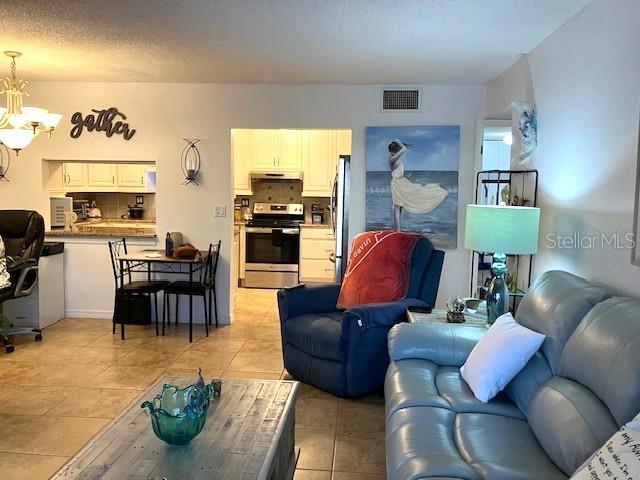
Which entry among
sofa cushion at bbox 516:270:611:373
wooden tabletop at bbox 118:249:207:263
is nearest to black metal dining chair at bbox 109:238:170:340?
wooden tabletop at bbox 118:249:207:263

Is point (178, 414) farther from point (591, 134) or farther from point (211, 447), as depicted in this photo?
point (591, 134)

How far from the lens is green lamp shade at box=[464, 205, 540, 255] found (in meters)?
2.78

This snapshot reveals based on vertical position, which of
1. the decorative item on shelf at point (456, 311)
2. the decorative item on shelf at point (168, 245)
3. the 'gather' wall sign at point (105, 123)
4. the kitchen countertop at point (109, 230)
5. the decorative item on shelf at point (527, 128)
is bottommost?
the decorative item on shelf at point (456, 311)

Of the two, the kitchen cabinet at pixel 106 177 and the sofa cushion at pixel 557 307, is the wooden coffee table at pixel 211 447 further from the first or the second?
the kitchen cabinet at pixel 106 177

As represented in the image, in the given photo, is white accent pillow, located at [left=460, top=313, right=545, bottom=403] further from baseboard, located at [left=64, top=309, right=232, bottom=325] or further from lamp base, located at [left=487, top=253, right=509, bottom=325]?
baseboard, located at [left=64, top=309, right=232, bottom=325]

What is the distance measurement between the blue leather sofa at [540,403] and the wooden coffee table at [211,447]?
433 millimetres

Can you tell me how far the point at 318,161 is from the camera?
7031mm

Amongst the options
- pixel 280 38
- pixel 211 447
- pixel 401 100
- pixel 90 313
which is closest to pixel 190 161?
pixel 90 313

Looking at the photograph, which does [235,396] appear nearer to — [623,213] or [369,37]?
[623,213]

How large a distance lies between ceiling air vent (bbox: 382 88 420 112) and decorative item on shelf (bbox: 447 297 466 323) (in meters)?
2.25

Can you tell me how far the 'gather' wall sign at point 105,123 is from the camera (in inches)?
198

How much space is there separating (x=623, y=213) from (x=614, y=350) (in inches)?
35.4

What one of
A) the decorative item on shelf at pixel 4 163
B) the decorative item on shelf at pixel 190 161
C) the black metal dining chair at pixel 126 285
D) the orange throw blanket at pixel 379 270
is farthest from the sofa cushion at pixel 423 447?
the decorative item on shelf at pixel 4 163

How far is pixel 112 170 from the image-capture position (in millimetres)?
6527
